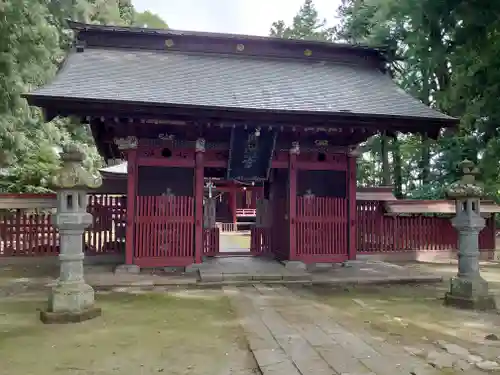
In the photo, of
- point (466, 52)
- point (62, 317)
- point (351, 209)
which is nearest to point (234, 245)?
point (351, 209)

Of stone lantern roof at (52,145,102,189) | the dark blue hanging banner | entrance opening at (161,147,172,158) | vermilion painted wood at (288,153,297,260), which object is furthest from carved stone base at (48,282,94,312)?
vermilion painted wood at (288,153,297,260)

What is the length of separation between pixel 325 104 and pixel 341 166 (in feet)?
5.68

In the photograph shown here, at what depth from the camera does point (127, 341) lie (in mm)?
4812

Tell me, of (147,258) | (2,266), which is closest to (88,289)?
(147,258)

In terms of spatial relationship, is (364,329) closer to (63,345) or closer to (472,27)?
→ (63,345)

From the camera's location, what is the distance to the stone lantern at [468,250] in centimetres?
642

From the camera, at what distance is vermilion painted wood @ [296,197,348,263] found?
9.62 meters

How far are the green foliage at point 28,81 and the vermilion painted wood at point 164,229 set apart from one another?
247cm

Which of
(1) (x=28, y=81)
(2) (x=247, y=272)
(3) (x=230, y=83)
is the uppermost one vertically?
(1) (x=28, y=81)

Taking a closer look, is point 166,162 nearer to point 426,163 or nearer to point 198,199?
point 198,199

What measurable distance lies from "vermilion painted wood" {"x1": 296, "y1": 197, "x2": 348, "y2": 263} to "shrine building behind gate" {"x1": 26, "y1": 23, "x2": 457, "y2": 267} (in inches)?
0.9

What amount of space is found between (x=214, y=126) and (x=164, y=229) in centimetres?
249

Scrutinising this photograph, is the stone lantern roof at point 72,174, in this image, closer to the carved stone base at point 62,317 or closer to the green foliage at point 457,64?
the carved stone base at point 62,317

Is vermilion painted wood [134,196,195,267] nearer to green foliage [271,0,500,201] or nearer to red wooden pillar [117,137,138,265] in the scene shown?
red wooden pillar [117,137,138,265]
